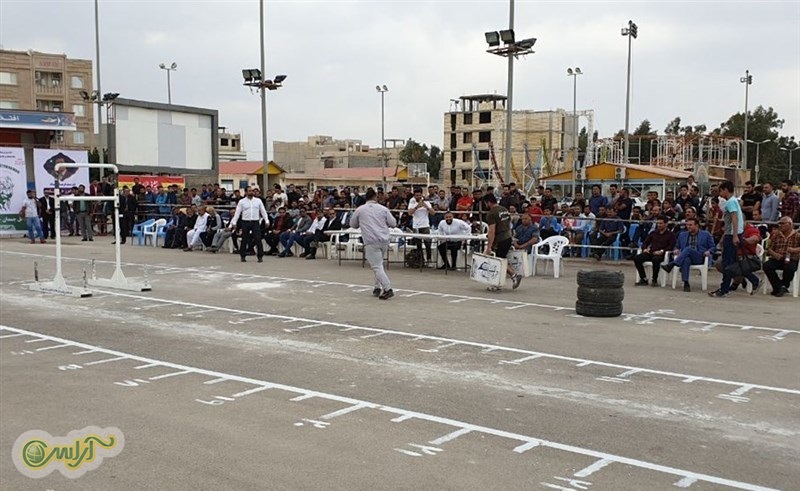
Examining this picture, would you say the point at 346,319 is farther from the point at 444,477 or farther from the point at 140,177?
the point at 140,177

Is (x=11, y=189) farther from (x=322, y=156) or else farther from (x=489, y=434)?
(x=322, y=156)

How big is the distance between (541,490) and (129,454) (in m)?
2.91

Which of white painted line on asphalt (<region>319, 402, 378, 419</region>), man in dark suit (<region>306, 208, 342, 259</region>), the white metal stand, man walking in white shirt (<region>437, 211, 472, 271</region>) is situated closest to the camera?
white painted line on asphalt (<region>319, 402, 378, 419</region>)

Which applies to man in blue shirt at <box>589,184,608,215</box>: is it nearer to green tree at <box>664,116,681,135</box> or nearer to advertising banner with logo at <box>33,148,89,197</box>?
advertising banner with logo at <box>33,148,89,197</box>

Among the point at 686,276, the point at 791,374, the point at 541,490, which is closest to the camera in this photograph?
the point at 541,490

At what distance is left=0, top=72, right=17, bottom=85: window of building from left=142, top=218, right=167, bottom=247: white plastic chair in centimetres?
6545

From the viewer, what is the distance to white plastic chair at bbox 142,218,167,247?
2573 cm

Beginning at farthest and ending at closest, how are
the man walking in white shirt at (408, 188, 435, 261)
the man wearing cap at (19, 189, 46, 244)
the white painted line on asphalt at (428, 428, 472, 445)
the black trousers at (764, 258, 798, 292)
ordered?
the man wearing cap at (19, 189, 46, 244) → the man walking in white shirt at (408, 188, 435, 261) → the black trousers at (764, 258, 798, 292) → the white painted line on asphalt at (428, 428, 472, 445)

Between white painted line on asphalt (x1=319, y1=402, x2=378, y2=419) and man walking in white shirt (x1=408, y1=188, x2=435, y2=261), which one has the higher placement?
man walking in white shirt (x1=408, y1=188, x2=435, y2=261)

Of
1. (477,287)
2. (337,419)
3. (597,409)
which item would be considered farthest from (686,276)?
(337,419)

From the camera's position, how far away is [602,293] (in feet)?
37.3

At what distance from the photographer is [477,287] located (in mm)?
14961

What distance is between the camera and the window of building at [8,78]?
80.6 meters

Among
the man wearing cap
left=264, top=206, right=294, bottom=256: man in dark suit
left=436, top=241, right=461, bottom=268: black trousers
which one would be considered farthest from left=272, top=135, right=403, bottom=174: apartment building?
left=436, top=241, right=461, bottom=268: black trousers
